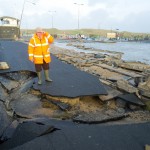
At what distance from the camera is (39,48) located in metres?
8.12

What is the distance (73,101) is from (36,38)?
7.60 feet

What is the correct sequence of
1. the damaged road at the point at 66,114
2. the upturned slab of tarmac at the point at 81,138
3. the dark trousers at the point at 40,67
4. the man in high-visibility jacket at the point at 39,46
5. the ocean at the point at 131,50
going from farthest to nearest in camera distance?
1. the ocean at the point at 131,50
2. the dark trousers at the point at 40,67
3. the man in high-visibility jacket at the point at 39,46
4. the damaged road at the point at 66,114
5. the upturned slab of tarmac at the point at 81,138

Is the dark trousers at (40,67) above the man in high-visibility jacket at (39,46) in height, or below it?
below

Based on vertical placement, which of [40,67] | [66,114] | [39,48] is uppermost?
[39,48]

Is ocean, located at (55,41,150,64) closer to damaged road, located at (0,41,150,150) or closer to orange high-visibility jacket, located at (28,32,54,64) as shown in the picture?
damaged road, located at (0,41,150,150)

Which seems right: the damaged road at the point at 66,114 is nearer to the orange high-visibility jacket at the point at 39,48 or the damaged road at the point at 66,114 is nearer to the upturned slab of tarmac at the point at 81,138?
the upturned slab of tarmac at the point at 81,138

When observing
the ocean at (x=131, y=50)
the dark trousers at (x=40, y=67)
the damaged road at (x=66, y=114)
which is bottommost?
the ocean at (x=131, y=50)

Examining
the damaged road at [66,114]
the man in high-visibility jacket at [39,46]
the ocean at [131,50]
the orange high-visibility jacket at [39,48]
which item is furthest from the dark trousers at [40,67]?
the ocean at [131,50]

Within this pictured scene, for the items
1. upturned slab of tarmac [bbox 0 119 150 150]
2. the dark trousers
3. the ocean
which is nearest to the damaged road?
upturned slab of tarmac [bbox 0 119 150 150]

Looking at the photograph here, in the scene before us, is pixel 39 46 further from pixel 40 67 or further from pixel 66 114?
pixel 66 114

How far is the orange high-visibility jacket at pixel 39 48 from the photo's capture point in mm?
8047

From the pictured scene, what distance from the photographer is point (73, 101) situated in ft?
23.8

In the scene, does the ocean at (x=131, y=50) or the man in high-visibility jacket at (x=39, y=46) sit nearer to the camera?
the man in high-visibility jacket at (x=39, y=46)

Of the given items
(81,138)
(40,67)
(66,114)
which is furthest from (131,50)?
(81,138)
